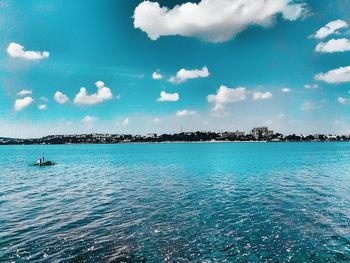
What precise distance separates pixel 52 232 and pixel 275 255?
1783 centimetres

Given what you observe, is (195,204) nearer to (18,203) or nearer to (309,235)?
(309,235)

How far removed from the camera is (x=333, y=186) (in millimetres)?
50281

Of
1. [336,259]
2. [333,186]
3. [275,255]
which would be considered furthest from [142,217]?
[333,186]

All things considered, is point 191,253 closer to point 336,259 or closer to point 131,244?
point 131,244

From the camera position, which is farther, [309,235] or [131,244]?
[309,235]

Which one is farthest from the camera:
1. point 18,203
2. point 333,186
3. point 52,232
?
point 333,186

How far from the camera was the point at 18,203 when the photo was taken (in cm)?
3953

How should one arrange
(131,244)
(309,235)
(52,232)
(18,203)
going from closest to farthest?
(131,244) → (309,235) → (52,232) → (18,203)

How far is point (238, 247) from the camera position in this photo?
71.0 ft

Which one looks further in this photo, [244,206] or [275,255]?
[244,206]

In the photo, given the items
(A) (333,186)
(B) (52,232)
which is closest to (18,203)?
(B) (52,232)

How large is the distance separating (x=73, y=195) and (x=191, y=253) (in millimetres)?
29044

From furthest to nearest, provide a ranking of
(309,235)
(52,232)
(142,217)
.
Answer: (142,217) < (52,232) < (309,235)

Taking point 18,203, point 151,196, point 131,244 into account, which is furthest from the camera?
point 151,196
